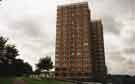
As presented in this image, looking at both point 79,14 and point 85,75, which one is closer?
point 85,75

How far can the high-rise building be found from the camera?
4085 inches

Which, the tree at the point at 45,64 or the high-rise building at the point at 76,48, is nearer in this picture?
the tree at the point at 45,64

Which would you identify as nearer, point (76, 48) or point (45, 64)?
point (45, 64)

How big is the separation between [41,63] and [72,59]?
53507mm

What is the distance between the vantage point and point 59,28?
380 ft

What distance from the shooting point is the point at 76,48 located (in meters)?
109

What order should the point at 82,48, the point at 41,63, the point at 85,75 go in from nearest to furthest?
1. the point at 41,63
2. the point at 85,75
3. the point at 82,48

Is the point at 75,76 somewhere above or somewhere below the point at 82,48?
below

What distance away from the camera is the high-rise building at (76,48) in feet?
340

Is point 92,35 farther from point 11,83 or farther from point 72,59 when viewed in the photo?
point 11,83

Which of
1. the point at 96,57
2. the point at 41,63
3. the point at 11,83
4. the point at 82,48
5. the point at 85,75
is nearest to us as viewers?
the point at 11,83

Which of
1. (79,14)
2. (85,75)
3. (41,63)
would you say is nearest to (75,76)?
(85,75)

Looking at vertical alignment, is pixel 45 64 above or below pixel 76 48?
below

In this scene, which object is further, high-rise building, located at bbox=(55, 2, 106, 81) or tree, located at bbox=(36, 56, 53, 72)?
high-rise building, located at bbox=(55, 2, 106, 81)
